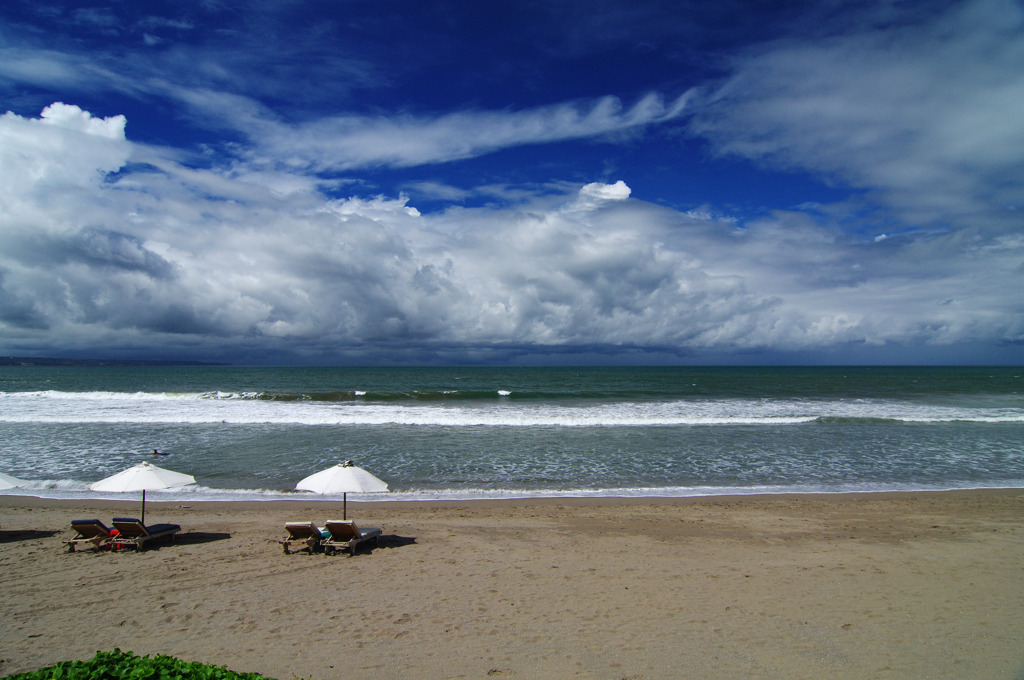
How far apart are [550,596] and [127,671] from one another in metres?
5.26

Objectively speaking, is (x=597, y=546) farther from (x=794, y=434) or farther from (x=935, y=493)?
(x=794, y=434)

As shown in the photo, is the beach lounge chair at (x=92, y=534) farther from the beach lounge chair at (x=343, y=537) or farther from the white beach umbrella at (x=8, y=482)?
the beach lounge chair at (x=343, y=537)

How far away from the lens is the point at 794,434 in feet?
78.6

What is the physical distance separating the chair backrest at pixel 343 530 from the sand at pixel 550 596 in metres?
0.36

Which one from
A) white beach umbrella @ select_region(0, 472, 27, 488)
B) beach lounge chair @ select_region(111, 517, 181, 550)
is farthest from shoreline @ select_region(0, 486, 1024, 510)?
beach lounge chair @ select_region(111, 517, 181, 550)

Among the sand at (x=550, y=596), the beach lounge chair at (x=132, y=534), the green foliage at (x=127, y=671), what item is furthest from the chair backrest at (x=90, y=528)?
the green foliage at (x=127, y=671)

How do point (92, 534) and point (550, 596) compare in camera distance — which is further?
point (92, 534)

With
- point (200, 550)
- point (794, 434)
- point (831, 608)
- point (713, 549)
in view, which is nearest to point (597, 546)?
point (713, 549)

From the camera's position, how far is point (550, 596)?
299 inches

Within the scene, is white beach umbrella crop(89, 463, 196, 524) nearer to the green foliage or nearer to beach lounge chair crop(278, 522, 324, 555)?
beach lounge chair crop(278, 522, 324, 555)

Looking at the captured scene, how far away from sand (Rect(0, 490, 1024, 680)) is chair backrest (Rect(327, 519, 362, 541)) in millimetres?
356

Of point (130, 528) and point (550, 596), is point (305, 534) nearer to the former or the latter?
point (130, 528)

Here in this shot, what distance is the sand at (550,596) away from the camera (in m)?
5.95

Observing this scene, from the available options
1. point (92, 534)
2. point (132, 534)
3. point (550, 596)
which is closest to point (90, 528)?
point (92, 534)
